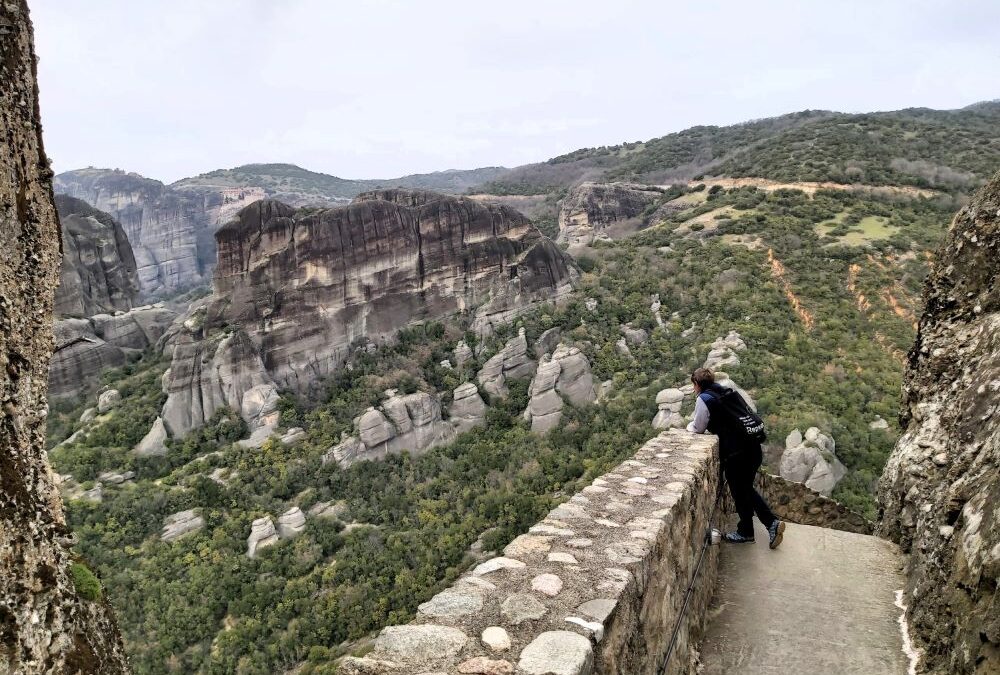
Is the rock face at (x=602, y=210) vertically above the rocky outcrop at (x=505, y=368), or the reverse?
the rock face at (x=602, y=210)

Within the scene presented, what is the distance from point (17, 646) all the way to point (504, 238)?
100 feet

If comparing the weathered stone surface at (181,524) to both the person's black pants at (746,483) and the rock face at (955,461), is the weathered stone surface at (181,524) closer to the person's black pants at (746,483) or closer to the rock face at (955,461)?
the person's black pants at (746,483)

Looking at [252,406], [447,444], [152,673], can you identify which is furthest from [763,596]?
[252,406]

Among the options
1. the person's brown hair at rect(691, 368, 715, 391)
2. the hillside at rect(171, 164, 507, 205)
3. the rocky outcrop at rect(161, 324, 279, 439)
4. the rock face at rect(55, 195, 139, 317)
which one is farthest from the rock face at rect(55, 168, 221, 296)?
the person's brown hair at rect(691, 368, 715, 391)

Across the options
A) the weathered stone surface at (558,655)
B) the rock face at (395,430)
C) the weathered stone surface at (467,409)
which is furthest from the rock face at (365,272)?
the weathered stone surface at (558,655)

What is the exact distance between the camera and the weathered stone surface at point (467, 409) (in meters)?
26.7

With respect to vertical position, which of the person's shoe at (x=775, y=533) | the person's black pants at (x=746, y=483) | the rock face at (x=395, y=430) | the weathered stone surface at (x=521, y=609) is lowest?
the rock face at (x=395, y=430)

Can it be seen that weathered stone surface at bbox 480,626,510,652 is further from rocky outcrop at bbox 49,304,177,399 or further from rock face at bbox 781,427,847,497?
rocky outcrop at bbox 49,304,177,399

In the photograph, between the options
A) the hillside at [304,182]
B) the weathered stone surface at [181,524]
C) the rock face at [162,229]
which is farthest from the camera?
the hillside at [304,182]

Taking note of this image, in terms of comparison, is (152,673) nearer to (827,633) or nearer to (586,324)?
(827,633)

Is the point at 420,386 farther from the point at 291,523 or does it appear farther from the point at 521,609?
the point at 521,609

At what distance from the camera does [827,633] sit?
3510 millimetres

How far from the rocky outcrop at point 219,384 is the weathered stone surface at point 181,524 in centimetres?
541

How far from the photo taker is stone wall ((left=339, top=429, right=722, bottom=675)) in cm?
214
